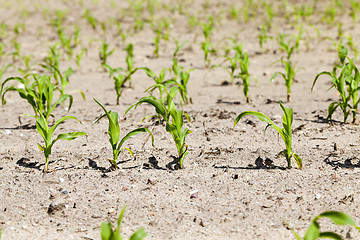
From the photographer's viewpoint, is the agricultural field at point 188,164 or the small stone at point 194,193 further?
the small stone at point 194,193

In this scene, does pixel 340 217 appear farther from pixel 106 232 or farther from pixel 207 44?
pixel 207 44

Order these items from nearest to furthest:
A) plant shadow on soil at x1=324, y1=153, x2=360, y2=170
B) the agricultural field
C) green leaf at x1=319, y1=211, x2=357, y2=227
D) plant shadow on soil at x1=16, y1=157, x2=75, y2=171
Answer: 1. green leaf at x1=319, y1=211, x2=357, y2=227
2. the agricultural field
3. plant shadow on soil at x1=324, y1=153, x2=360, y2=170
4. plant shadow on soil at x1=16, y1=157, x2=75, y2=171

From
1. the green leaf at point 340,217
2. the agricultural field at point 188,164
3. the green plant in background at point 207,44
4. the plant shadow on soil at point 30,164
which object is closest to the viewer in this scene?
the green leaf at point 340,217

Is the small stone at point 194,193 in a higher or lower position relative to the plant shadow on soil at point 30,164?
lower

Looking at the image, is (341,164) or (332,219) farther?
(341,164)

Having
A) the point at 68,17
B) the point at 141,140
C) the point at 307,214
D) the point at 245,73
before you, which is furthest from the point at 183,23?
the point at 307,214

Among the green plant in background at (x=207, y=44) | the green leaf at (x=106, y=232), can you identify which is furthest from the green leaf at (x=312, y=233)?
the green plant in background at (x=207, y=44)

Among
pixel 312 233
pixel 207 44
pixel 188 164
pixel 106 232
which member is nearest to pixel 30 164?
pixel 188 164

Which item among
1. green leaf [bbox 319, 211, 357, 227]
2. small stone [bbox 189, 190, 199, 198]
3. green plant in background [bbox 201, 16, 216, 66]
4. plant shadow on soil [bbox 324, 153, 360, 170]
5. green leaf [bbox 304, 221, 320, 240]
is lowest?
small stone [bbox 189, 190, 199, 198]

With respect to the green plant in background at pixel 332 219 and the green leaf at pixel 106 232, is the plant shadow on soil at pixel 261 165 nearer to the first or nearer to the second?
the green plant in background at pixel 332 219

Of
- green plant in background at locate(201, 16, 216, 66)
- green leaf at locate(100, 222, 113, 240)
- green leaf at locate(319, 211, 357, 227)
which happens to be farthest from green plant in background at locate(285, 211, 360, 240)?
green plant in background at locate(201, 16, 216, 66)

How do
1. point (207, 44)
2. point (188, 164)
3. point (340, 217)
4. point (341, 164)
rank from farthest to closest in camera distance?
point (207, 44) → point (188, 164) → point (341, 164) → point (340, 217)

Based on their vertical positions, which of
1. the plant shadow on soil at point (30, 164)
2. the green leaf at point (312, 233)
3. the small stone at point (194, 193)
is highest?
the green leaf at point (312, 233)

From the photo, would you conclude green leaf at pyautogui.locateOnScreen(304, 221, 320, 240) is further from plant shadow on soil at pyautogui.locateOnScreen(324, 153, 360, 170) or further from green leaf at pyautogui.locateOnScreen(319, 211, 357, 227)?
plant shadow on soil at pyautogui.locateOnScreen(324, 153, 360, 170)
